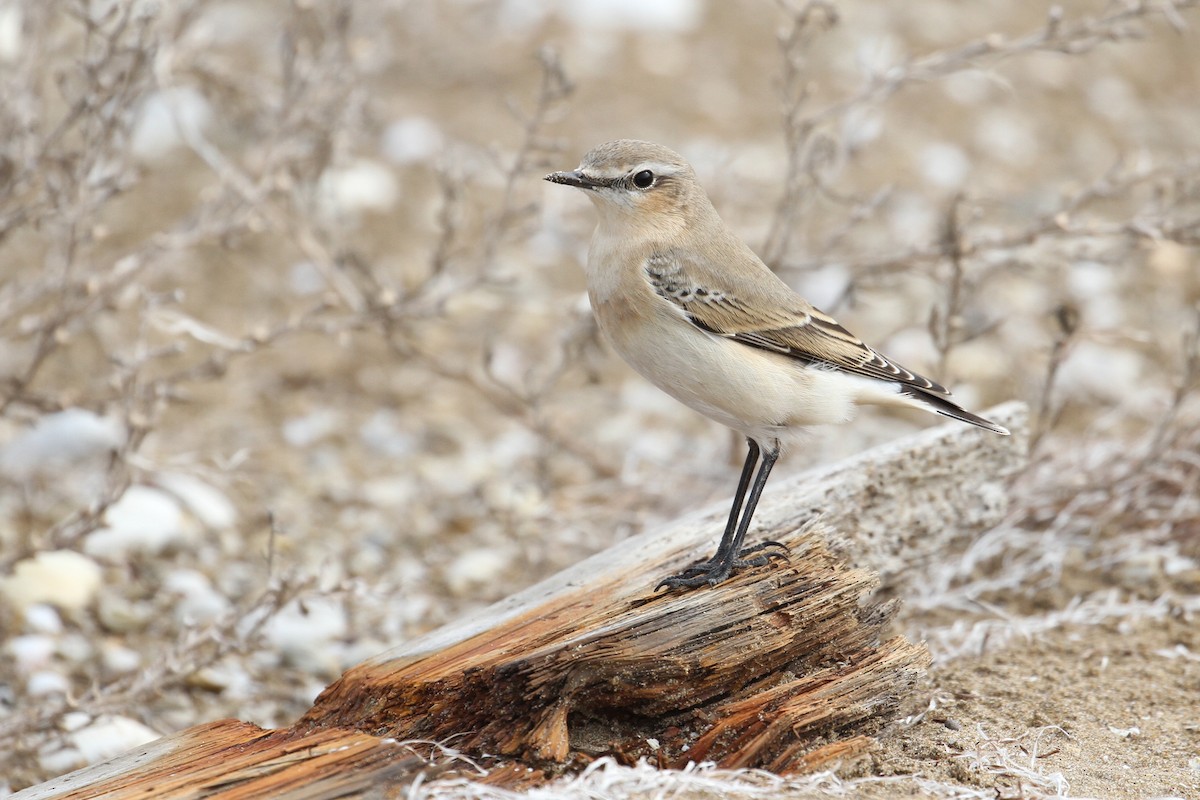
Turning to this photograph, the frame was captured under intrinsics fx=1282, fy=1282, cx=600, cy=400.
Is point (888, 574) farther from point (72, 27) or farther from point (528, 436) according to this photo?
point (72, 27)

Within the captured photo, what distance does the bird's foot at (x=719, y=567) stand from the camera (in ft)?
14.7

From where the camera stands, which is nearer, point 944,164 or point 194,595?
point 194,595

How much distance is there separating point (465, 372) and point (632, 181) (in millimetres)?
→ 2536

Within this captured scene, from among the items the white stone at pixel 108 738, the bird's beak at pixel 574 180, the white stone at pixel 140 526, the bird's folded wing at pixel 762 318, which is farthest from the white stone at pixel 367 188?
the bird's folded wing at pixel 762 318

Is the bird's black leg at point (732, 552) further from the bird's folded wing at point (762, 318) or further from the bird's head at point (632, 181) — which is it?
the bird's head at point (632, 181)

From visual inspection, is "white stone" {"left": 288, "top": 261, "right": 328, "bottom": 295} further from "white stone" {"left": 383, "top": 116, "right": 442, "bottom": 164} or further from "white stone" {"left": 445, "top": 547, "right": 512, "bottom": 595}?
"white stone" {"left": 445, "top": 547, "right": 512, "bottom": 595}

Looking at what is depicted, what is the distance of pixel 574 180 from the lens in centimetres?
508

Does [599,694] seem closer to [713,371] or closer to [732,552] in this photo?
[732,552]

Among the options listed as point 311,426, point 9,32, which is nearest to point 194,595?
point 311,426

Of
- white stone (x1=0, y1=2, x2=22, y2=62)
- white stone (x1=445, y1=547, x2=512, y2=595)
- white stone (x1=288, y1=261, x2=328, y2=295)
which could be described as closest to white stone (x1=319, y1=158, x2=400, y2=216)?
white stone (x1=288, y1=261, x2=328, y2=295)

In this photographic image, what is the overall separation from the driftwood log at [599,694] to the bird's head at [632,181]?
145 cm

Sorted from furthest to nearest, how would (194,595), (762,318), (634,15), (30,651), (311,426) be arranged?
(634,15) < (311,426) < (194,595) < (30,651) < (762,318)

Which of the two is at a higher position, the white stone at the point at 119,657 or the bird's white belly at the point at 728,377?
the bird's white belly at the point at 728,377

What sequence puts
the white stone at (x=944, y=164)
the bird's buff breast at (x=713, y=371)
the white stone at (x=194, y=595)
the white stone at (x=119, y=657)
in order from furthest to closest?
the white stone at (x=944, y=164) → the white stone at (x=194, y=595) → the white stone at (x=119, y=657) → the bird's buff breast at (x=713, y=371)
